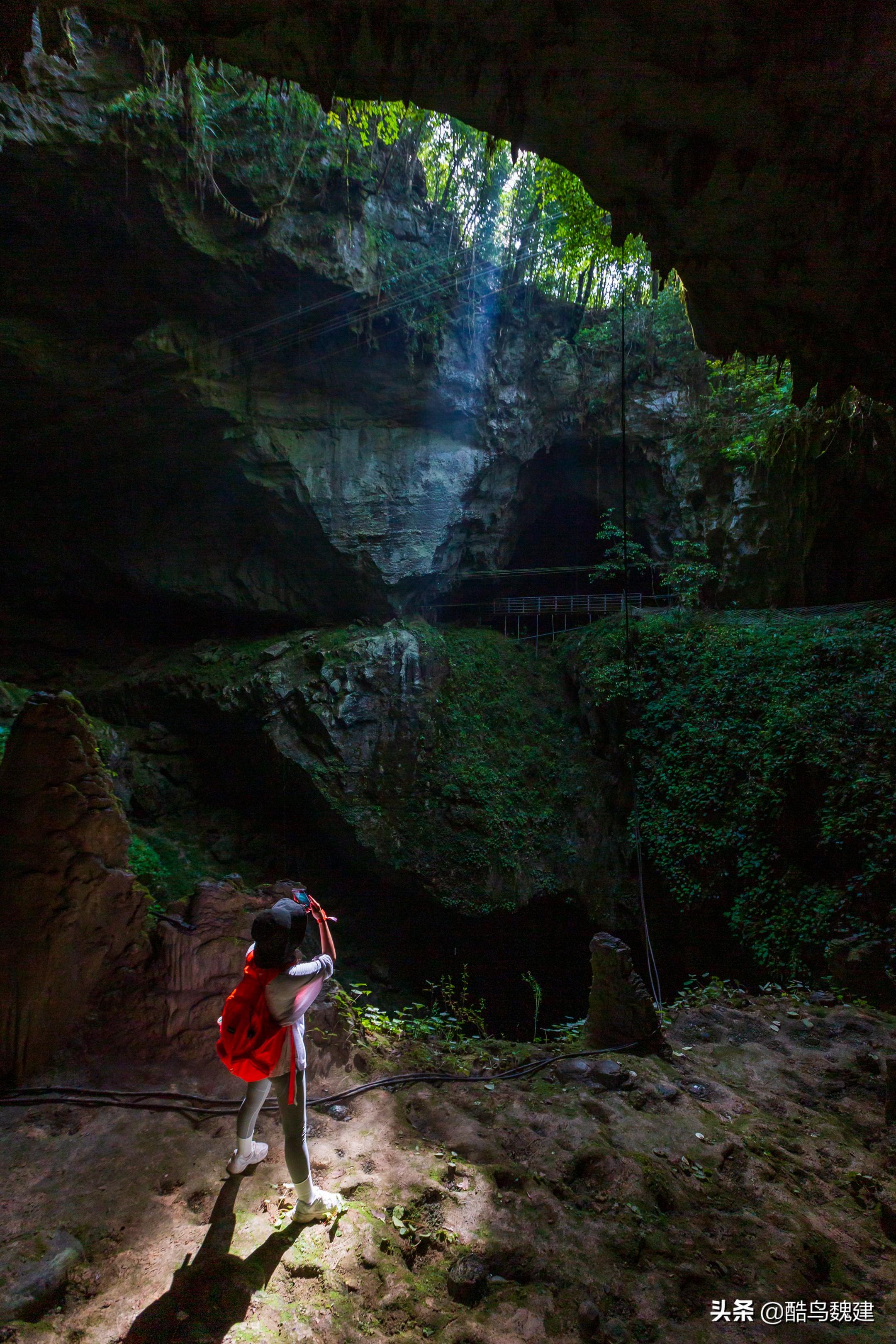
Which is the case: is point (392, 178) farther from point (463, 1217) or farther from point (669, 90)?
point (463, 1217)

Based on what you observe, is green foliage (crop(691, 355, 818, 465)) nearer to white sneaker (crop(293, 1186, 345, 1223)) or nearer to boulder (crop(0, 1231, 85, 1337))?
white sneaker (crop(293, 1186, 345, 1223))

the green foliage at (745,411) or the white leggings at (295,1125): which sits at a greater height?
the green foliage at (745,411)

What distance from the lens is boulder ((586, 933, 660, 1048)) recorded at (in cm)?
429

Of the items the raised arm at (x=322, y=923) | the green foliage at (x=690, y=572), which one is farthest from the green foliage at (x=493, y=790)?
the raised arm at (x=322, y=923)

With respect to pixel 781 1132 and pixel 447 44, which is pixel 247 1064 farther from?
pixel 447 44

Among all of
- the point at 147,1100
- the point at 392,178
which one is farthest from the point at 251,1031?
the point at 392,178

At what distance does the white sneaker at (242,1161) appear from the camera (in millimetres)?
2529

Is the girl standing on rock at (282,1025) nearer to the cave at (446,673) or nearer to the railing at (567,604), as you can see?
the cave at (446,673)

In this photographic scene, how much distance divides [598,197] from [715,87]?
3.43 ft

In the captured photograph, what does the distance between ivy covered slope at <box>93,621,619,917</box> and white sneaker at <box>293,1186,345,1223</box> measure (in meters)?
8.16

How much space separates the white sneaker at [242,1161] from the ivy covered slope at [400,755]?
315 inches

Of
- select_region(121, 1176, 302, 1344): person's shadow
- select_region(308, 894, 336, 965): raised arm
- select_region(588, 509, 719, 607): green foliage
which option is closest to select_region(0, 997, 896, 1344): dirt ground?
select_region(121, 1176, 302, 1344): person's shadow

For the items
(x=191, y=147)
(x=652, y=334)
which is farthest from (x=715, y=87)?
(x=652, y=334)

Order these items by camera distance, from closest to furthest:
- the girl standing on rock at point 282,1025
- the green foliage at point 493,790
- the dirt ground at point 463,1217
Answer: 1. the dirt ground at point 463,1217
2. the girl standing on rock at point 282,1025
3. the green foliage at point 493,790
